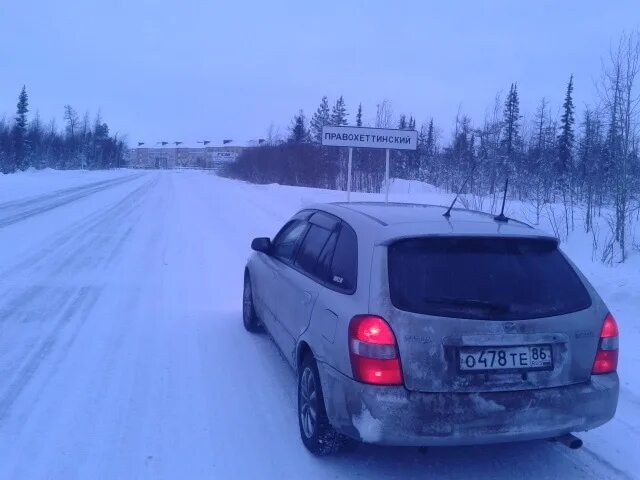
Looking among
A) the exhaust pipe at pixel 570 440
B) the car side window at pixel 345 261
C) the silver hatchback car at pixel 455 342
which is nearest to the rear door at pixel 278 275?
the car side window at pixel 345 261

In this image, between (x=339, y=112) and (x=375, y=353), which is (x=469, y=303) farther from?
(x=339, y=112)

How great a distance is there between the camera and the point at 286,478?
12.1ft

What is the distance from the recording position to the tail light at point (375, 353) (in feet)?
11.1

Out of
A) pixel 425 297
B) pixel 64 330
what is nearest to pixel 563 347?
pixel 425 297

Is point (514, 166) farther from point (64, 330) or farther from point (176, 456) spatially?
point (176, 456)

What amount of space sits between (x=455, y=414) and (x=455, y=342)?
1.31 feet

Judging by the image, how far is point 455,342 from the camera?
3.39m

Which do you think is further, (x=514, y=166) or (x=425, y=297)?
(x=514, y=166)

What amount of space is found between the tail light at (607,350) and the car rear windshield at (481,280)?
0.66ft

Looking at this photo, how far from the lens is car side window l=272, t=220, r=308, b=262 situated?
5.45 metres

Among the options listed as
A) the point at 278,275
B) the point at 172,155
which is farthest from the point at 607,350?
the point at 172,155

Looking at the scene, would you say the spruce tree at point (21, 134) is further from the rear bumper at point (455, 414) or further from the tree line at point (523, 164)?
the rear bumper at point (455, 414)

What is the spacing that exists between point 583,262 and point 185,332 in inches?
262

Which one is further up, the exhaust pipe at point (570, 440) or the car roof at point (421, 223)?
the car roof at point (421, 223)
